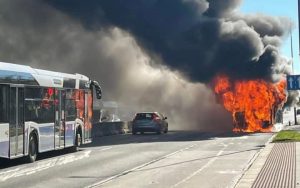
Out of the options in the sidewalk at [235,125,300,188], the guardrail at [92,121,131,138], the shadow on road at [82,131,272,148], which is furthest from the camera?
the guardrail at [92,121,131,138]

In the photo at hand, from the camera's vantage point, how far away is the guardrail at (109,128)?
1334 inches

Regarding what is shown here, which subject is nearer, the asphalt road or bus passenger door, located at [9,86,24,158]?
the asphalt road

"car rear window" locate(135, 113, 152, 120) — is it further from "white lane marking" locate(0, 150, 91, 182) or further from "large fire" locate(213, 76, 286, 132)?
"white lane marking" locate(0, 150, 91, 182)

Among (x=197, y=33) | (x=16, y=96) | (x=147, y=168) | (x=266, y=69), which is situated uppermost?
(x=197, y=33)

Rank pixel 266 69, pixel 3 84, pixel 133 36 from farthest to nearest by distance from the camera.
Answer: pixel 133 36, pixel 266 69, pixel 3 84

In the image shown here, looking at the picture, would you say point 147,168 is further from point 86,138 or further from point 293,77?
point 293,77

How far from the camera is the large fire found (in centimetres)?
3975

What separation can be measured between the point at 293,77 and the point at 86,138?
8444 mm

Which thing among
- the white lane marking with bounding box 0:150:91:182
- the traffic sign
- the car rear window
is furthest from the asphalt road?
the car rear window

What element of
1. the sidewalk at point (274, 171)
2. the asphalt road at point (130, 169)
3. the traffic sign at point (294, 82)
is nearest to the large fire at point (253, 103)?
the traffic sign at point (294, 82)

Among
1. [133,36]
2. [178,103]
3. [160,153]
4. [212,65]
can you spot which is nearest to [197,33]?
[212,65]

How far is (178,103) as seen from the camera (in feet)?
188

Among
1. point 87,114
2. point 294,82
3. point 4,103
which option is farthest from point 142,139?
point 4,103

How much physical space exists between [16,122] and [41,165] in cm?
149
